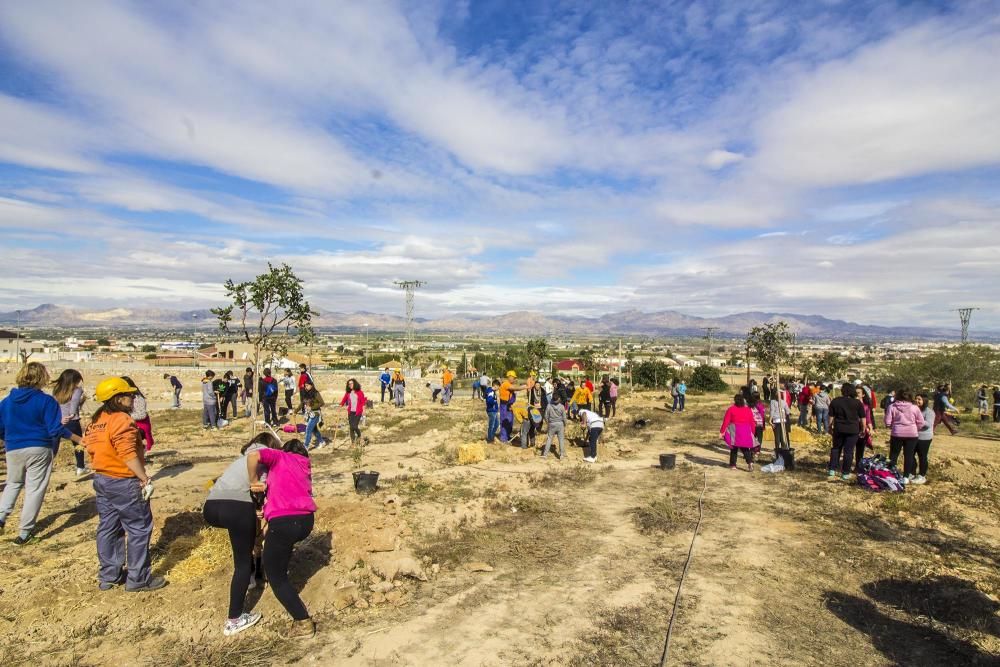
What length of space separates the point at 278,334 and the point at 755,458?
12.6m

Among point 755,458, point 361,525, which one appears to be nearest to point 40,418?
point 361,525

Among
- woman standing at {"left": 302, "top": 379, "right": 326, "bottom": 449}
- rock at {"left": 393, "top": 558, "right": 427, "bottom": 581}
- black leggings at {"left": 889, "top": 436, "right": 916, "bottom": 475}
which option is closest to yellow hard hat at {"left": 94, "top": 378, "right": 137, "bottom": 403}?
rock at {"left": 393, "top": 558, "right": 427, "bottom": 581}

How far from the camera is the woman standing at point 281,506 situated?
426cm

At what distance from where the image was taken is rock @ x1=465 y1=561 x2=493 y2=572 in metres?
6.13

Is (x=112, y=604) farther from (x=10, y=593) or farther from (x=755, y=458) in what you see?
(x=755, y=458)

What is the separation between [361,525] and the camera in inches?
268

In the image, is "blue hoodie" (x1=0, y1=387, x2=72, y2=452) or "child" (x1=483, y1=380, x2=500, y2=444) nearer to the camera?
"blue hoodie" (x1=0, y1=387, x2=72, y2=452)

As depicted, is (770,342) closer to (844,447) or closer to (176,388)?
(844,447)

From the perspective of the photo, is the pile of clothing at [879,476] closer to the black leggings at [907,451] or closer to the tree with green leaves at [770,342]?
the black leggings at [907,451]

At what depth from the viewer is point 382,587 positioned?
18.3 ft

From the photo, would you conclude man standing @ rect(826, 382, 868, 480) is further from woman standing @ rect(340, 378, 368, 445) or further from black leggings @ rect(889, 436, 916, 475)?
woman standing @ rect(340, 378, 368, 445)

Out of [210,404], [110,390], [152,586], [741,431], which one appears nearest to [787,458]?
[741,431]

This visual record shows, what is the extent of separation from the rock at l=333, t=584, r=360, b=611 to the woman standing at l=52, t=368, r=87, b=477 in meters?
3.43

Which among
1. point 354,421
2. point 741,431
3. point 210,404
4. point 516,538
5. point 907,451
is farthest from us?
point 210,404
